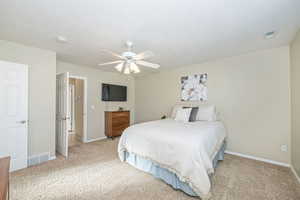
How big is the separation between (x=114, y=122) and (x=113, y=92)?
1.07m

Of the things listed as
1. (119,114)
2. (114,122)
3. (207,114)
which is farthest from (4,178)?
(119,114)

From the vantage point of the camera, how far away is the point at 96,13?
1662 millimetres

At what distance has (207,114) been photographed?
3203 millimetres

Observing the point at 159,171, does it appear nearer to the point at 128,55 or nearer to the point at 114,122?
the point at 128,55

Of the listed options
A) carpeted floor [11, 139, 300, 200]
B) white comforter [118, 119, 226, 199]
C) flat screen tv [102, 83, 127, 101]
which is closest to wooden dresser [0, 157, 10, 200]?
carpeted floor [11, 139, 300, 200]

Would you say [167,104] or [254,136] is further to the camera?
[167,104]

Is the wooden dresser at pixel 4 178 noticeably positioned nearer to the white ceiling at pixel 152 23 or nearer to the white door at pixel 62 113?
the white ceiling at pixel 152 23

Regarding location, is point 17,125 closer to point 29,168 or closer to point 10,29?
point 29,168

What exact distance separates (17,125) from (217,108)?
4.32 meters

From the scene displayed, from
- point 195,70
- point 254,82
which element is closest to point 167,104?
point 195,70

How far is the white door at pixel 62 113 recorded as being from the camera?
2969mm

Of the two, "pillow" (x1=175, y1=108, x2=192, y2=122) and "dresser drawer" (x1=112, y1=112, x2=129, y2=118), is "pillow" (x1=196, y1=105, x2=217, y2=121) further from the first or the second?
"dresser drawer" (x1=112, y1=112, x2=129, y2=118)

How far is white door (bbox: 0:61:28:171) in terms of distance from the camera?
231 cm

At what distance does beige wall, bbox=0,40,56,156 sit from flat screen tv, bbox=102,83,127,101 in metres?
1.71
